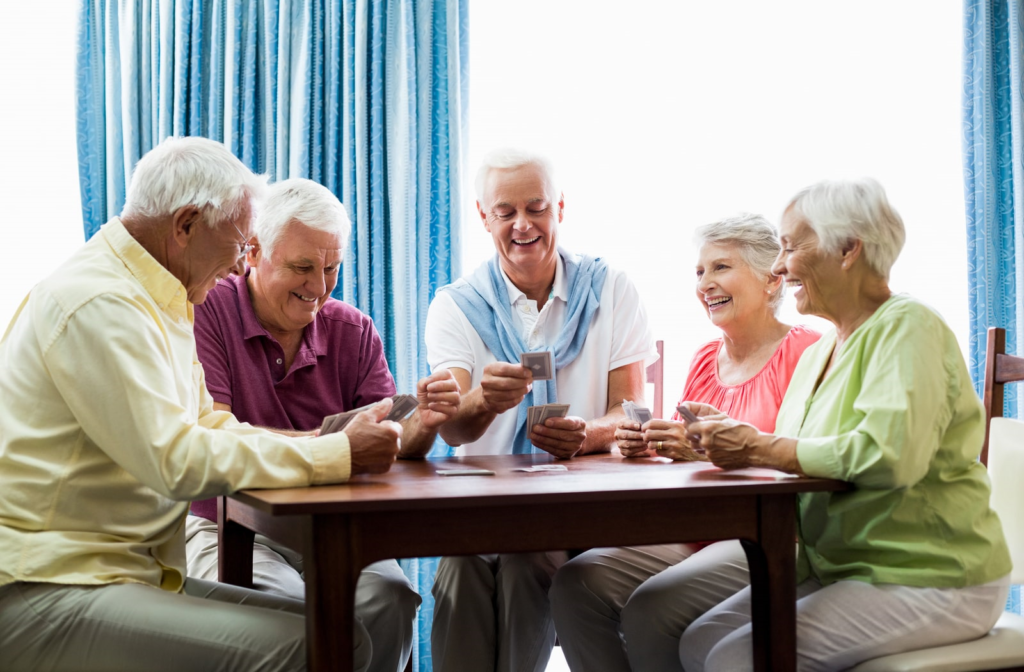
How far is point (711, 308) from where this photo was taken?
8.11 feet

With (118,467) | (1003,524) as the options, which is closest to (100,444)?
(118,467)

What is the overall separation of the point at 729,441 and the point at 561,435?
21.9 inches

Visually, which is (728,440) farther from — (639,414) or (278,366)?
(278,366)

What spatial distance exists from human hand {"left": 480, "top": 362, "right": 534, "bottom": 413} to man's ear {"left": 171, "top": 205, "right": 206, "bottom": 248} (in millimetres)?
743

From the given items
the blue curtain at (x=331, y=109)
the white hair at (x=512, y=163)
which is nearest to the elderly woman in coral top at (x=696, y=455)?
the white hair at (x=512, y=163)

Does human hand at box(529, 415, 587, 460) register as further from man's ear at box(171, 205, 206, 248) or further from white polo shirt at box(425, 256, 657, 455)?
man's ear at box(171, 205, 206, 248)

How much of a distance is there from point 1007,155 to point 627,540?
3127mm

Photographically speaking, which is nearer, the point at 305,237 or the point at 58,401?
the point at 58,401

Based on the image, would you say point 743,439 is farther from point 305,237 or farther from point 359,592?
point 305,237

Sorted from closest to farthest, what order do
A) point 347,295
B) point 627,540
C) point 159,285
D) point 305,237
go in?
point 627,540
point 159,285
point 305,237
point 347,295

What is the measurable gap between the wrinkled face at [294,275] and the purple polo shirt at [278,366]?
5cm

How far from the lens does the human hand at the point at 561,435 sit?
214 cm

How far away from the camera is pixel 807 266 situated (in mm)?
1815

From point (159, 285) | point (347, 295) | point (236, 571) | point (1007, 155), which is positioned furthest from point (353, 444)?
point (1007, 155)
